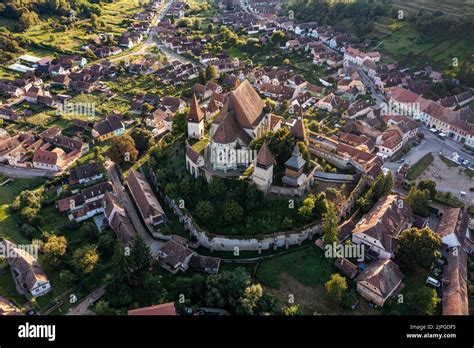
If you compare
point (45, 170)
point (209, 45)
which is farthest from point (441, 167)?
point (209, 45)

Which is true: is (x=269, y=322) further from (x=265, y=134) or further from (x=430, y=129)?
(x=430, y=129)

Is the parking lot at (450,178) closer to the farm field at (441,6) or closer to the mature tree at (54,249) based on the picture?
the mature tree at (54,249)

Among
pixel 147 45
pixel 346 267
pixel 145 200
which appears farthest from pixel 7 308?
pixel 147 45

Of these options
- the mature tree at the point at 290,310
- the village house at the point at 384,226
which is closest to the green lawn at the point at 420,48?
the village house at the point at 384,226

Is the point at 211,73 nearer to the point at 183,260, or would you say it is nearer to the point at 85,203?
the point at 85,203

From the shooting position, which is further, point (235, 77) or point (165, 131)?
point (235, 77)
